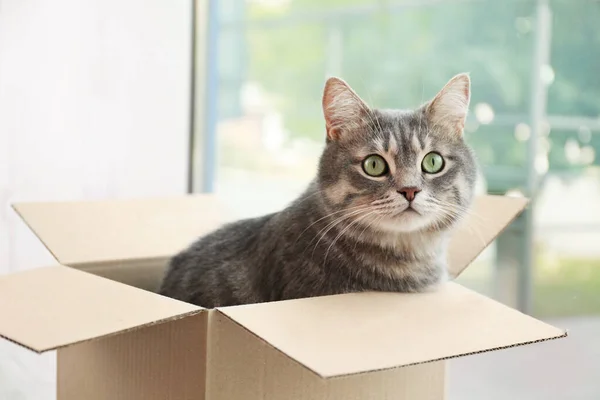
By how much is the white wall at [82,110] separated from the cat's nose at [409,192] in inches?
45.2

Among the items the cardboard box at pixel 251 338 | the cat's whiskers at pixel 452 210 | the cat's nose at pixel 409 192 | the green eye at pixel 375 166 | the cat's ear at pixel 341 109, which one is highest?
the cat's ear at pixel 341 109

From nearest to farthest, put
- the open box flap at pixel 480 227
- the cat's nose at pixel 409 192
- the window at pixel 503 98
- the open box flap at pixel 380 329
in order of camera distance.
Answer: the open box flap at pixel 380 329, the cat's nose at pixel 409 192, the open box flap at pixel 480 227, the window at pixel 503 98

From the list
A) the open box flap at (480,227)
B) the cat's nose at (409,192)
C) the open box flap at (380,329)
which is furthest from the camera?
the open box flap at (480,227)

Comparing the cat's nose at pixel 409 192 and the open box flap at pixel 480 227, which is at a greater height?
the cat's nose at pixel 409 192

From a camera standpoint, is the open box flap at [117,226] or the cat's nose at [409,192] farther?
the open box flap at [117,226]

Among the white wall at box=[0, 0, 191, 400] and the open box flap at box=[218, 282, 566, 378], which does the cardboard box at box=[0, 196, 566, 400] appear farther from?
the white wall at box=[0, 0, 191, 400]

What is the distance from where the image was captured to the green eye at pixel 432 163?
1.18 m

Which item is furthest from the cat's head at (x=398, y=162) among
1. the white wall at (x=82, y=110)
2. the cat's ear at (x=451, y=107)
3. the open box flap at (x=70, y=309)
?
the white wall at (x=82, y=110)

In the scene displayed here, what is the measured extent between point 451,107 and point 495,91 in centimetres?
93

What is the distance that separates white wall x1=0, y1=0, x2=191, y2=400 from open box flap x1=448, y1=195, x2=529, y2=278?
1.14 m

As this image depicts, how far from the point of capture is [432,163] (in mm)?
1188

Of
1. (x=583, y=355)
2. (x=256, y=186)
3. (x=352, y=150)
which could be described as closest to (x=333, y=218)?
(x=352, y=150)

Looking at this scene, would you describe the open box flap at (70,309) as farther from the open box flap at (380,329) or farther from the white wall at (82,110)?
the white wall at (82,110)

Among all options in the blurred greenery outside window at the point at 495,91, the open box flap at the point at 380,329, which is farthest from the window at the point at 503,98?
the open box flap at the point at 380,329
